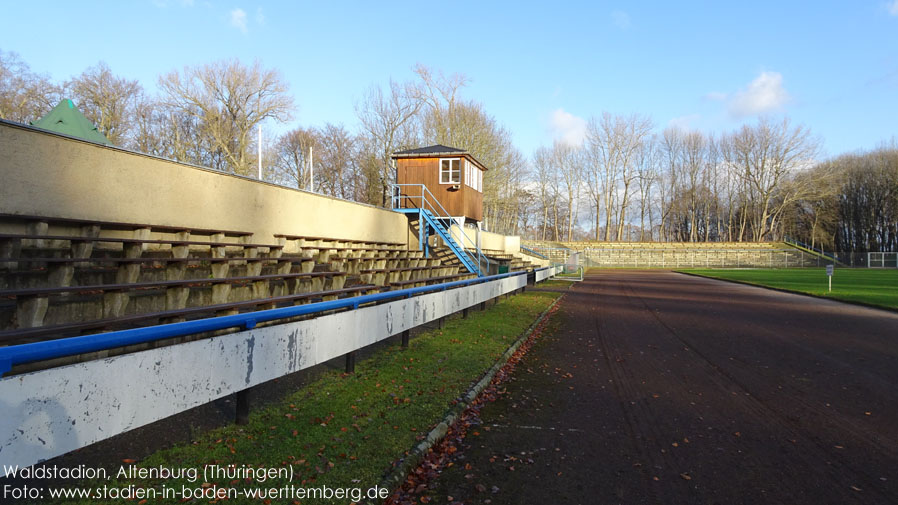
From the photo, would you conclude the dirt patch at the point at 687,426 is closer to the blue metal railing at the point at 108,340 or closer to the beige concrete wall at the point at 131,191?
the blue metal railing at the point at 108,340

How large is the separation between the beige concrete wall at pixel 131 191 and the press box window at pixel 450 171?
1042cm

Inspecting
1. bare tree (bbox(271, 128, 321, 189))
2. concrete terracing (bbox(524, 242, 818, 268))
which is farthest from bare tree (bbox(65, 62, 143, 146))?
concrete terracing (bbox(524, 242, 818, 268))

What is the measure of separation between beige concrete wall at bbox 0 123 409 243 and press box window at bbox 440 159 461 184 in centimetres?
1042

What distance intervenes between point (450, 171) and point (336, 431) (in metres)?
18.5

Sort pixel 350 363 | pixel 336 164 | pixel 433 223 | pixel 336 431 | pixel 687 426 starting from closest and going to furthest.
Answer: pixel 336 431 < pixel 687 426 < pixel 350 363 < pixel 433 223 < pixel 336 164

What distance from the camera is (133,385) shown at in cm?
289

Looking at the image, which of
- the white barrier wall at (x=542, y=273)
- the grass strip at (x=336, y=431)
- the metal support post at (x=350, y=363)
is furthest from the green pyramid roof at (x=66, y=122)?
the white barrier wall at (x=542, y=273)

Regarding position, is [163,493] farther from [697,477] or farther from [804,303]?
[804,303]

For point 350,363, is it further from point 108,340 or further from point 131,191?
point 131,191

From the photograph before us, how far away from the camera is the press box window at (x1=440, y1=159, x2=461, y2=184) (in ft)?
72.6

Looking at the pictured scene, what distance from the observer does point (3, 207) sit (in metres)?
5.77

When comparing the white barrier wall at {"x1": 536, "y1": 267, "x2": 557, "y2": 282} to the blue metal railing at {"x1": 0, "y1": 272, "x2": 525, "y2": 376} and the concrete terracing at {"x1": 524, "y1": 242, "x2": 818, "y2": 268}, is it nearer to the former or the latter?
the blue metal railing at {"x1": 0, "y1": 272, "x2": 525, "y2": 376}

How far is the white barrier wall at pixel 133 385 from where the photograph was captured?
2.33m

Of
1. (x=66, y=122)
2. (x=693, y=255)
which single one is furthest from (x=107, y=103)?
(x=693, y=255)
